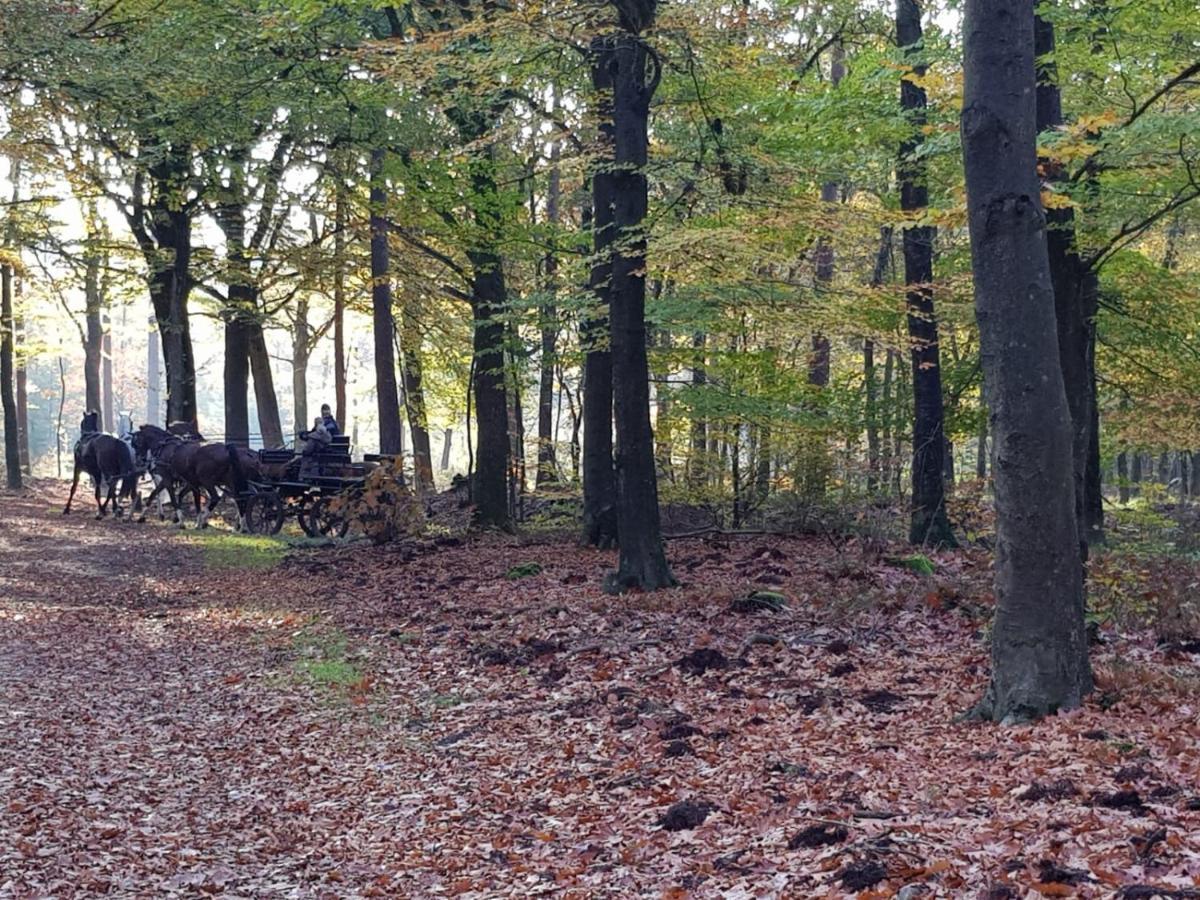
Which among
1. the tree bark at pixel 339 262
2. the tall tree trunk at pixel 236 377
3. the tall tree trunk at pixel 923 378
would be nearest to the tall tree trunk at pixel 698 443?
the tall tree trunk at pixel 923 378

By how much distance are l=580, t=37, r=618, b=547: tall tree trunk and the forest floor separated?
2.60 metres

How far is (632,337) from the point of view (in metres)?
12.0

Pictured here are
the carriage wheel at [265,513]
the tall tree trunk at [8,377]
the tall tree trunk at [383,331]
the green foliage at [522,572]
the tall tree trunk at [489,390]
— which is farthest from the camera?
the tall tree trunk at [8,377]

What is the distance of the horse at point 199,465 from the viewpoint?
851 inches

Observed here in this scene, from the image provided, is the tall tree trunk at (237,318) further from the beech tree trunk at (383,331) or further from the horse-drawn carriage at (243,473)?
the beech tree trunk at (383,331)

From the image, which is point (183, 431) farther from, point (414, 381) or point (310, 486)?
point (414, 381)

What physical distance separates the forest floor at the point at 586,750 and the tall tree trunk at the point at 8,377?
1759 centimetres

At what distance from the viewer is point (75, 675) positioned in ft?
33.7

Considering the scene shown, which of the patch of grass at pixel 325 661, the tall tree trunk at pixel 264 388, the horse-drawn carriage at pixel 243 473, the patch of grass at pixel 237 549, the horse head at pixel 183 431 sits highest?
the tall tree trunk at pixel 264 388

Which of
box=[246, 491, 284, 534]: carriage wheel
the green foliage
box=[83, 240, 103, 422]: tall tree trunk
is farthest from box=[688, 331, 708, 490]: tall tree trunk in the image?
box=[83, 240, 103, 422]: tall tree trunk

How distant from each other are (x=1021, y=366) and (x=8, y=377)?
2846 cm

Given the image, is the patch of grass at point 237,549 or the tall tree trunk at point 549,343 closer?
the patch of grass at point 237,549

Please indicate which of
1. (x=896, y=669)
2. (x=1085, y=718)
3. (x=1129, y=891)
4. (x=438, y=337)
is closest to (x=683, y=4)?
(x=896, y=669)

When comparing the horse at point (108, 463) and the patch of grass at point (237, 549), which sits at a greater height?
the horse at point (108, 463)
